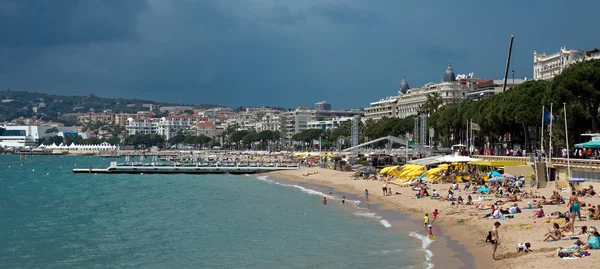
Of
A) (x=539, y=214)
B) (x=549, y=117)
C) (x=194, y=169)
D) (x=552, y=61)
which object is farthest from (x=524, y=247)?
(x=552, y=61)

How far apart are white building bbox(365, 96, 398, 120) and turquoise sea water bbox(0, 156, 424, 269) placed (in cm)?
10539

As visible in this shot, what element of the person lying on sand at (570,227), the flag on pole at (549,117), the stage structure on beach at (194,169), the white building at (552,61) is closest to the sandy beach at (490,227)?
the person lying on sand at (570,227)

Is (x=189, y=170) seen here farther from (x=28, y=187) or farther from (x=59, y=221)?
(x=59, y=221)

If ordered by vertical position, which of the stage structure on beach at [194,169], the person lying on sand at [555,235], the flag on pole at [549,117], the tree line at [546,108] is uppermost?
the tree line at [546,108]

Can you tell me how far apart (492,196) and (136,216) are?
2029cm

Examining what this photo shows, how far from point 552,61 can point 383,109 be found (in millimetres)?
53708

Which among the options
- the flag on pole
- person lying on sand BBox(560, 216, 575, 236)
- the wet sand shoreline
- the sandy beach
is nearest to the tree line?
the flag on pole

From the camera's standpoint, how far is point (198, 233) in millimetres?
32375

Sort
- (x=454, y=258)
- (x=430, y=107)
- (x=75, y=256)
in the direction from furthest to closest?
(x=430, y=107)
(x=75, y=256)
(x=454, y=258)

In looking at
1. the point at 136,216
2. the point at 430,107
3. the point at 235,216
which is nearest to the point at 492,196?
the point at 235,216

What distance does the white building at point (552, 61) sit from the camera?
349ft

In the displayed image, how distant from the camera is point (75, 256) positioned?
2670 centimetres

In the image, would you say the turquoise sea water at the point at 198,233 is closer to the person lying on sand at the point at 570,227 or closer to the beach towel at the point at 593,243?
the person lying on sand at the point at 570,227

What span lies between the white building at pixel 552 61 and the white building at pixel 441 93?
14618 mm
